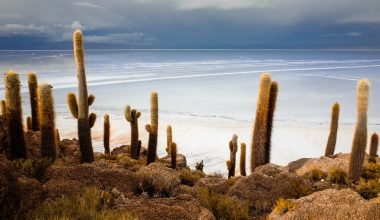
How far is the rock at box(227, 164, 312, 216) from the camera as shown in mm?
7222

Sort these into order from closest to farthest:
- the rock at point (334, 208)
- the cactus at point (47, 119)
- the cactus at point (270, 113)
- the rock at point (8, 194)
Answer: the rock at point (8, 194) → the rock at point (334, 208) → the cactus at point (47, 119) → the cactus at point (270, 113)

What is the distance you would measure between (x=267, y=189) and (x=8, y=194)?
5.07 metres

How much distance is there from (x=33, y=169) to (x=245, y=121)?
68.3 feet

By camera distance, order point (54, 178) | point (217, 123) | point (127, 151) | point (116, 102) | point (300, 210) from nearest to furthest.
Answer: point (300, 210), point (54, 178), point (127, 151), point (217, 123), point (116, 102)

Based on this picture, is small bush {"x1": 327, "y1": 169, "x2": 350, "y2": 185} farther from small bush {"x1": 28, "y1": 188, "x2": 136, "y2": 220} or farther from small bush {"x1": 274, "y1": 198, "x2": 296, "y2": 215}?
small bush {"x1": 28, "y1": 188, "x2": 136, "y2": 220}

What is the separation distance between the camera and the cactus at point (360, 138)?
33.5 ft

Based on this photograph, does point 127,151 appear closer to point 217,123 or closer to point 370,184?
point 217,123

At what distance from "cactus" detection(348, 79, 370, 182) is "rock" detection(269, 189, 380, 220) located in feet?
15.9

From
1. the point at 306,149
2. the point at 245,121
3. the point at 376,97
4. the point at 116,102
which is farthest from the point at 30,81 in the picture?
the point at 376,97

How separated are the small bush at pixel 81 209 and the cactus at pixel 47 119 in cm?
568

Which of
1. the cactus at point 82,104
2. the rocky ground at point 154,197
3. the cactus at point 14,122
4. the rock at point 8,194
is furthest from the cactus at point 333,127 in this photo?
the rock at point 8,194

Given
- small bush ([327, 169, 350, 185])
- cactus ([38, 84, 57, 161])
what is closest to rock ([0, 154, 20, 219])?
cactus ([38, 84, 57, 161])

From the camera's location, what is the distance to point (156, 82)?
5000 centimetres

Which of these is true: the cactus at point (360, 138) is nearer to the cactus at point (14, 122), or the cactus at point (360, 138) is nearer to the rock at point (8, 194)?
the rock at point (8, 194)
